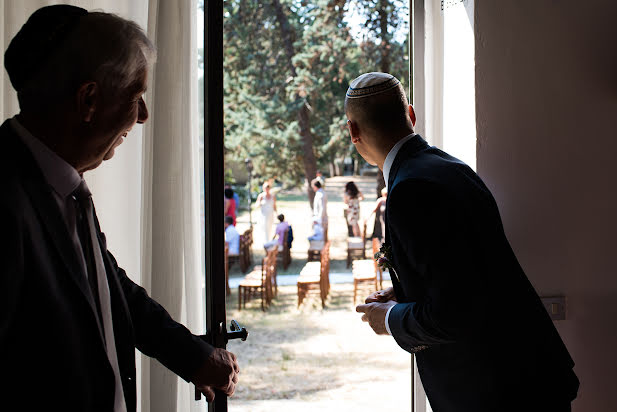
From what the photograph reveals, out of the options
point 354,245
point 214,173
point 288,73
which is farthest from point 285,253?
point 214,173

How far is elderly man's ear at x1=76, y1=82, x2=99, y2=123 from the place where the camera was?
35.0 inches

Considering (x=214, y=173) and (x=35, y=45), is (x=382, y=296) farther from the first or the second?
(x=35, y=45)

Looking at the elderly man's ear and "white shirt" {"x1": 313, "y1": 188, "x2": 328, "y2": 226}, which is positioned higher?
the elderly man's ear

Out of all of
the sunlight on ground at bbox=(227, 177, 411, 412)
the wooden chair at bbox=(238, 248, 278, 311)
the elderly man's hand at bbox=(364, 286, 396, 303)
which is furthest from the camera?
the wooden chair at bbox=(238, 248, 278, 311)

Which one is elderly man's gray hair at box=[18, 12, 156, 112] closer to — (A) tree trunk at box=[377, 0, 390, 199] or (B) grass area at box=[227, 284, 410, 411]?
(B) grass area at box=[227, 284, 410, 411]

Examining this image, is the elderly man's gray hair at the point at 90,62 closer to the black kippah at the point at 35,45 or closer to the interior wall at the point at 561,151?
the black kippah at the point at 35,45

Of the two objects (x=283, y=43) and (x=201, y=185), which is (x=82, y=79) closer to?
(x=201, y=185)

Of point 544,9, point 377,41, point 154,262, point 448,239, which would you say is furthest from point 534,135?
point 377,41

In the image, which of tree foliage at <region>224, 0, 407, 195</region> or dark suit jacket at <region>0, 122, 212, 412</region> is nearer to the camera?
dark suit jacket at <region>0, 122, 212, 412</region>

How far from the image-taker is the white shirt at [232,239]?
8.44 metres

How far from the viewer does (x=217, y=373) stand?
1.19m

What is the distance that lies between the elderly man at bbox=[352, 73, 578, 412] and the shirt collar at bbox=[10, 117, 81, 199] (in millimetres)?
674

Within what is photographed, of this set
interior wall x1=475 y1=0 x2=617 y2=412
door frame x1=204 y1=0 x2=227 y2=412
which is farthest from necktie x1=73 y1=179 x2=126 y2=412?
interior wall x1=475 y1=0 x2=617 y2=412

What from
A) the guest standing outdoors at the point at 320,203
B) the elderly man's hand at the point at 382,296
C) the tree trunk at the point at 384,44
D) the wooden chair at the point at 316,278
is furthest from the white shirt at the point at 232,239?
the elderly man's hand at the point at 382,296
